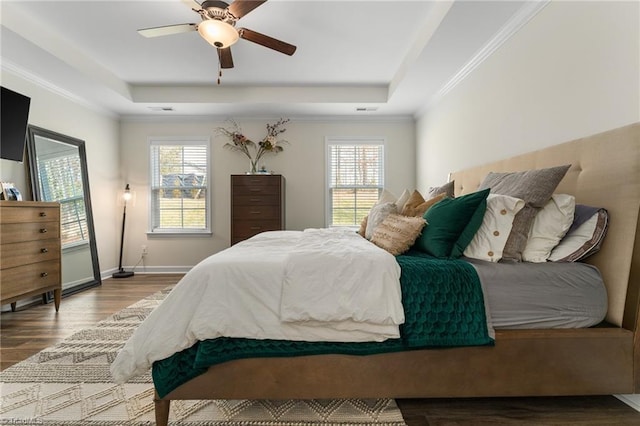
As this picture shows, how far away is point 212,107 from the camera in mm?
4648

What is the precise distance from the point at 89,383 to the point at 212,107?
12.4 ft

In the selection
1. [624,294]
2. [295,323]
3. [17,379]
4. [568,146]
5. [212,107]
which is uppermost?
[212,107]

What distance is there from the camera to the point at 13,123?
3143mm

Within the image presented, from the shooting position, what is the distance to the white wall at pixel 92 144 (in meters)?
3.49

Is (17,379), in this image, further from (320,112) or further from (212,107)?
(320,112)

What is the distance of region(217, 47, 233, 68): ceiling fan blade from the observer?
9.43 ft

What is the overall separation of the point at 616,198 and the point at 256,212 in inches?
153

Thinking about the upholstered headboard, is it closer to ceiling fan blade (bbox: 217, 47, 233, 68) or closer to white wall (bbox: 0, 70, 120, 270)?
ceiling fan blade (bbox: 217, 47, 233, 68)

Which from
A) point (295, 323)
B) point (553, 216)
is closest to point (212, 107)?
point (295, 323)

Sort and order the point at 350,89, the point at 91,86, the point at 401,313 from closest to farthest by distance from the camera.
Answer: the point at 401,313 → the point at 91,86 → the point at 350,89

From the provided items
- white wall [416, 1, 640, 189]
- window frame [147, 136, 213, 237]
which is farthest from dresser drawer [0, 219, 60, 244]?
white wall [416, 1, 640, 189]

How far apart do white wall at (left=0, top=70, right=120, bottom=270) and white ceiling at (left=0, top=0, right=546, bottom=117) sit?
0.14m

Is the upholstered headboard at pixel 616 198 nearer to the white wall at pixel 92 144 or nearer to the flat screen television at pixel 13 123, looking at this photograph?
the flat screen television at pixel 13 123

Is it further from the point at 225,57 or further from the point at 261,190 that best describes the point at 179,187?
the point at 225,57
